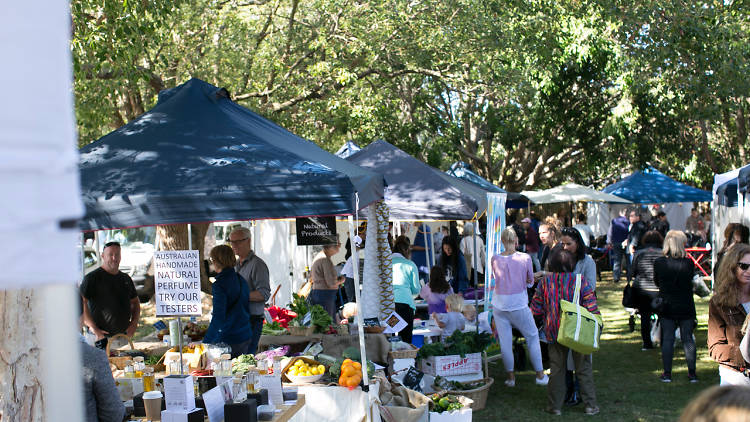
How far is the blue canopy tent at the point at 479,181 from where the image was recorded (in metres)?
14.2

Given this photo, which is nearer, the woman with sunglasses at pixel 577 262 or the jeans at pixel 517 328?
the woman with sunglasses at pixel 577 262

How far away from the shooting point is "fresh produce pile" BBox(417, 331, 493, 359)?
304 inches

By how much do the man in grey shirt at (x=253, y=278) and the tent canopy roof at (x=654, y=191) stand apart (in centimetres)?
1642

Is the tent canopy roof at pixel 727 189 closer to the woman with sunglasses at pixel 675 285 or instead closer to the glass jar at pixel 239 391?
the woman with sunglasses at pixel 675 285

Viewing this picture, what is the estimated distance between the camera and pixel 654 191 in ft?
70.7

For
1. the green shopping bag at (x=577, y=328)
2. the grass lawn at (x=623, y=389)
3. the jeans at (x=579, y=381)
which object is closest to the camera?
the green shopping bag at (x=577, y=328)

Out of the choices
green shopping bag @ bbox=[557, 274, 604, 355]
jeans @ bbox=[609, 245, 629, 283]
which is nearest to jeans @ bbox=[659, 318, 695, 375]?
green shopping bag @ bbox=[557, 274, 604, 355]

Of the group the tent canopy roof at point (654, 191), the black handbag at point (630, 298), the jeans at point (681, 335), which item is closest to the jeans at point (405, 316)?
the jeans at point (681, 335)

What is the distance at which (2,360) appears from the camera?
10.8 ft

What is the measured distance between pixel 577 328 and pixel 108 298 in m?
Result: 4.67

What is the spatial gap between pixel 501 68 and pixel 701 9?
404 cm

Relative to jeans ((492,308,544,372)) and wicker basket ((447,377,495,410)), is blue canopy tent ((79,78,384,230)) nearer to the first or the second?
wicker basket ((447,377,495,410))

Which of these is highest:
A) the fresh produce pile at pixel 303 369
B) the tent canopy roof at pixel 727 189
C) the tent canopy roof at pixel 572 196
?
the tent canopy roof at pixel 572 196

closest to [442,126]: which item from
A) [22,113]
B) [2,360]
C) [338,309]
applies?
[338,309]
